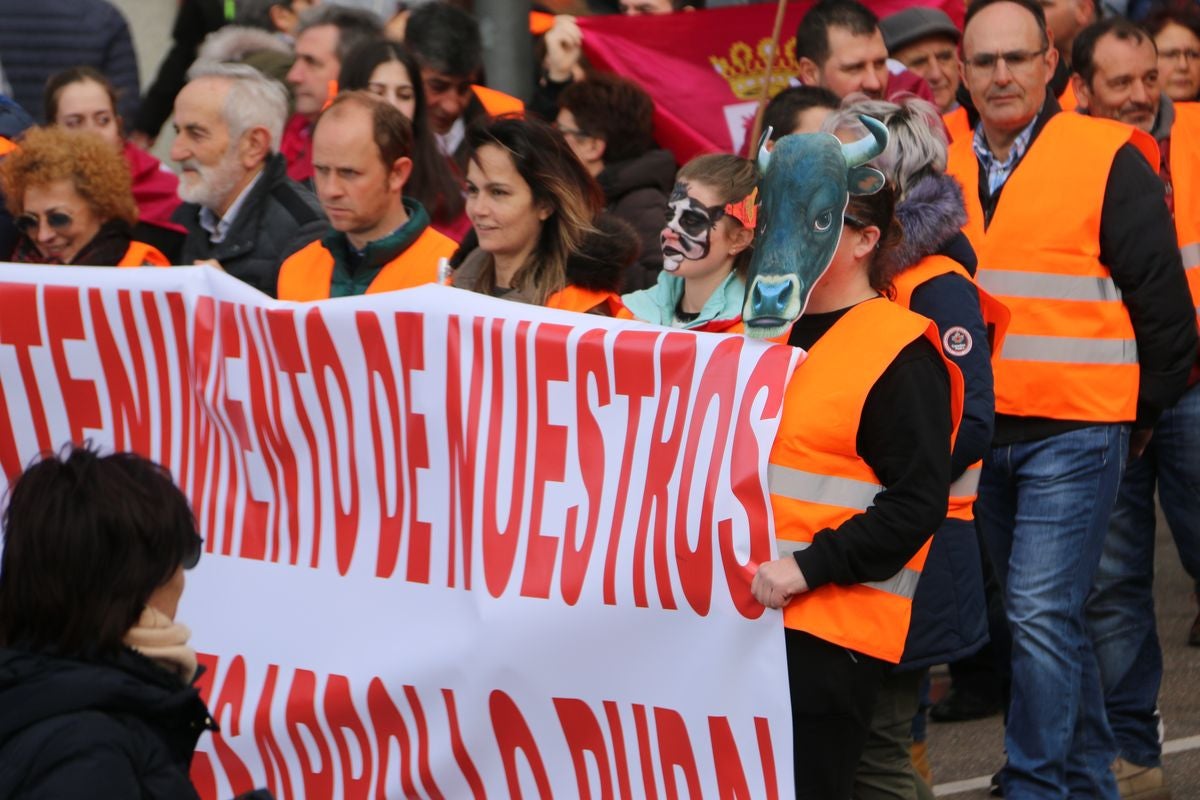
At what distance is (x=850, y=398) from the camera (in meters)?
4.13

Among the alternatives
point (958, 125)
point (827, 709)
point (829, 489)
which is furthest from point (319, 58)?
point (827, 709)

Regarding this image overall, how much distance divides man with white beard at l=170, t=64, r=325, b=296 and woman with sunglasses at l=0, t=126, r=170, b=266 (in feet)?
0.71

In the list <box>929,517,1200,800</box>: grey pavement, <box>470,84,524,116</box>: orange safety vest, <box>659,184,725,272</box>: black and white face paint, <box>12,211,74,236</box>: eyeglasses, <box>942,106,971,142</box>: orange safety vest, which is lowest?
<box>929,517,1200,800</box>: grey pavement

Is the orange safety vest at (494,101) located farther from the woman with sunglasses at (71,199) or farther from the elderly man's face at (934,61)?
the woman with sunglasses at (71,199)

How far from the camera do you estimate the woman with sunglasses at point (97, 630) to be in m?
2.89

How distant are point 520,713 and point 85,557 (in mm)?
1707

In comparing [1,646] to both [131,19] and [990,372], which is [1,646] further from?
[131,19]

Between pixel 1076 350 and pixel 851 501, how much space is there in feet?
5.07

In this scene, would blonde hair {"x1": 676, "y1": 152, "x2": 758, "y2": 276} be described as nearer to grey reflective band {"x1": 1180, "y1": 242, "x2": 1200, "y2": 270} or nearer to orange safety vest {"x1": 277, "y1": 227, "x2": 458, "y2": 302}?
orange safety vest {"x1": 277, "y1": 227, "x2": 458, "y2": 302}

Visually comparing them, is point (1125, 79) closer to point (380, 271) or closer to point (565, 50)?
point (380, 271)

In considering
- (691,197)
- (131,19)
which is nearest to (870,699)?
(691,197)

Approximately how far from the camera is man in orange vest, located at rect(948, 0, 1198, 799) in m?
5.39

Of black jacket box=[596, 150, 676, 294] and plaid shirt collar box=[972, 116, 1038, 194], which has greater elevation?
plaid shirt collar box=[972, 116, 1038, 194]

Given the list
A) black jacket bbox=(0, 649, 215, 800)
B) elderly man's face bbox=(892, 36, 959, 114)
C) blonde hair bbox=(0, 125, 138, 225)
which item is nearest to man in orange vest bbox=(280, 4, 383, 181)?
blonde hair bbox=(0, 125, 138, 225)
